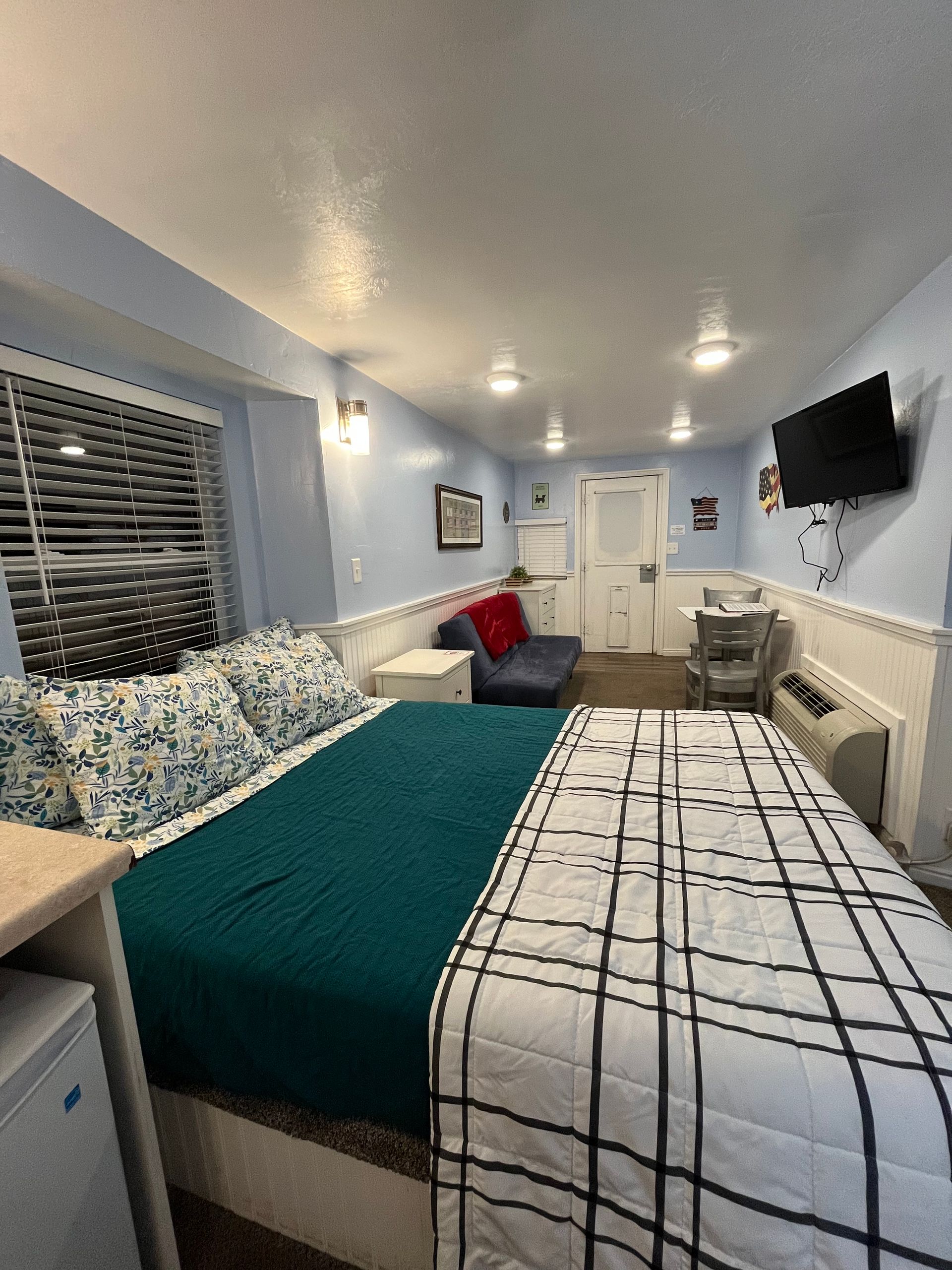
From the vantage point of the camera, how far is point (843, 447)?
96.6 inches

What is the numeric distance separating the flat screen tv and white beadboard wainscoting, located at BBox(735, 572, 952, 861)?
606 mm

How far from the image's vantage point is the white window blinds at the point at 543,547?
6.19m

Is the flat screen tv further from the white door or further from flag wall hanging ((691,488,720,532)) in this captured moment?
the white door

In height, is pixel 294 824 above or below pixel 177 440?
below

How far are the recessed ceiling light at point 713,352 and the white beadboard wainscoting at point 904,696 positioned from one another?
143 centimetres

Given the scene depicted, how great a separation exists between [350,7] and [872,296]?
7.19 feet

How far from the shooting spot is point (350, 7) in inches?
36.5

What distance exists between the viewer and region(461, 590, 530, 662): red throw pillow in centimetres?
414

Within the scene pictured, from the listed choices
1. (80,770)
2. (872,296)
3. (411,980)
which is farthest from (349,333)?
(411,980)

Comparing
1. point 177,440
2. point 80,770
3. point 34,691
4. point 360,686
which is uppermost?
point 177,440

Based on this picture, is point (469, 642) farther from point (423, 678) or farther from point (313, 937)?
point (313, 937)

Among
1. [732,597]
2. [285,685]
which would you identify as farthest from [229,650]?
[732,597]

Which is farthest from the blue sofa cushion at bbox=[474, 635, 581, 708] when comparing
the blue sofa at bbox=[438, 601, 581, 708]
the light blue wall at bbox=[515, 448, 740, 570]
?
the light blue wall at bbox=[515, 448, 740, 570]

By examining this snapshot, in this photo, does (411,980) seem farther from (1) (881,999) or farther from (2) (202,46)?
(2) (202,46)
